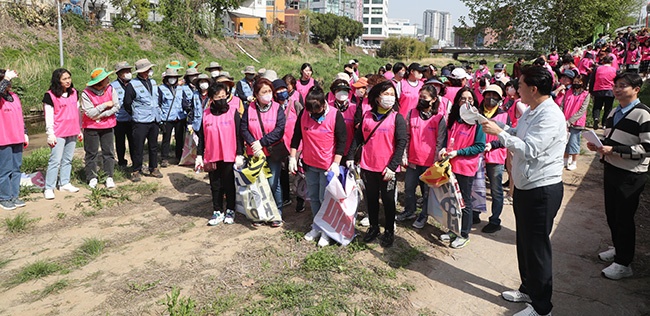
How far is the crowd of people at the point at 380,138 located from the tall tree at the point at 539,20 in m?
12.7

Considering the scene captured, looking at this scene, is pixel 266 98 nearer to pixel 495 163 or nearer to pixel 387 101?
pixel 387 101

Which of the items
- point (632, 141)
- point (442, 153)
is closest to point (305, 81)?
point (442, 153)

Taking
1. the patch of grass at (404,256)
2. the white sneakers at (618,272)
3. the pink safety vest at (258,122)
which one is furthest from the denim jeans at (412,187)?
the white sneakers at (618,272)

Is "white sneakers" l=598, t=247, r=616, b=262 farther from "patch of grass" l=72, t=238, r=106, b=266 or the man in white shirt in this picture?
"patch of grass" l=72, t=238, r=106, b=266

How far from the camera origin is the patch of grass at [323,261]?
4594 millimetres

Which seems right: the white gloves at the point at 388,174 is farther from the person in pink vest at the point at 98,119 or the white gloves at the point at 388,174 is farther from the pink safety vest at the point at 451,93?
the person in pink vest at the point at 98,119

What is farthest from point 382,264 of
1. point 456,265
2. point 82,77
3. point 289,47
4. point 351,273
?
point 289,47

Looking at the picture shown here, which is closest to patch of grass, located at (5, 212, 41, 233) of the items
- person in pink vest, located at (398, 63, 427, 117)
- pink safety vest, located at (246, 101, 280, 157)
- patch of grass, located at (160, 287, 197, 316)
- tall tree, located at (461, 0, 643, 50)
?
patch of grass, located at (160, 287, 197, 316)

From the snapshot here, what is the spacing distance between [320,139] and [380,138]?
0.68 m

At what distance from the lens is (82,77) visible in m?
18.7

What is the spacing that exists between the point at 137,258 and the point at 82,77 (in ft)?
54.2

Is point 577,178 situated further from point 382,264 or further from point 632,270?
point 382,264

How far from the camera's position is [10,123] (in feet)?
19.6

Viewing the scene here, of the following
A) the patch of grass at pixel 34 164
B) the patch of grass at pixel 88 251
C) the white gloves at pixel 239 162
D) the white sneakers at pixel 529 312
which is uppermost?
the white gloves at pixel 239 162
